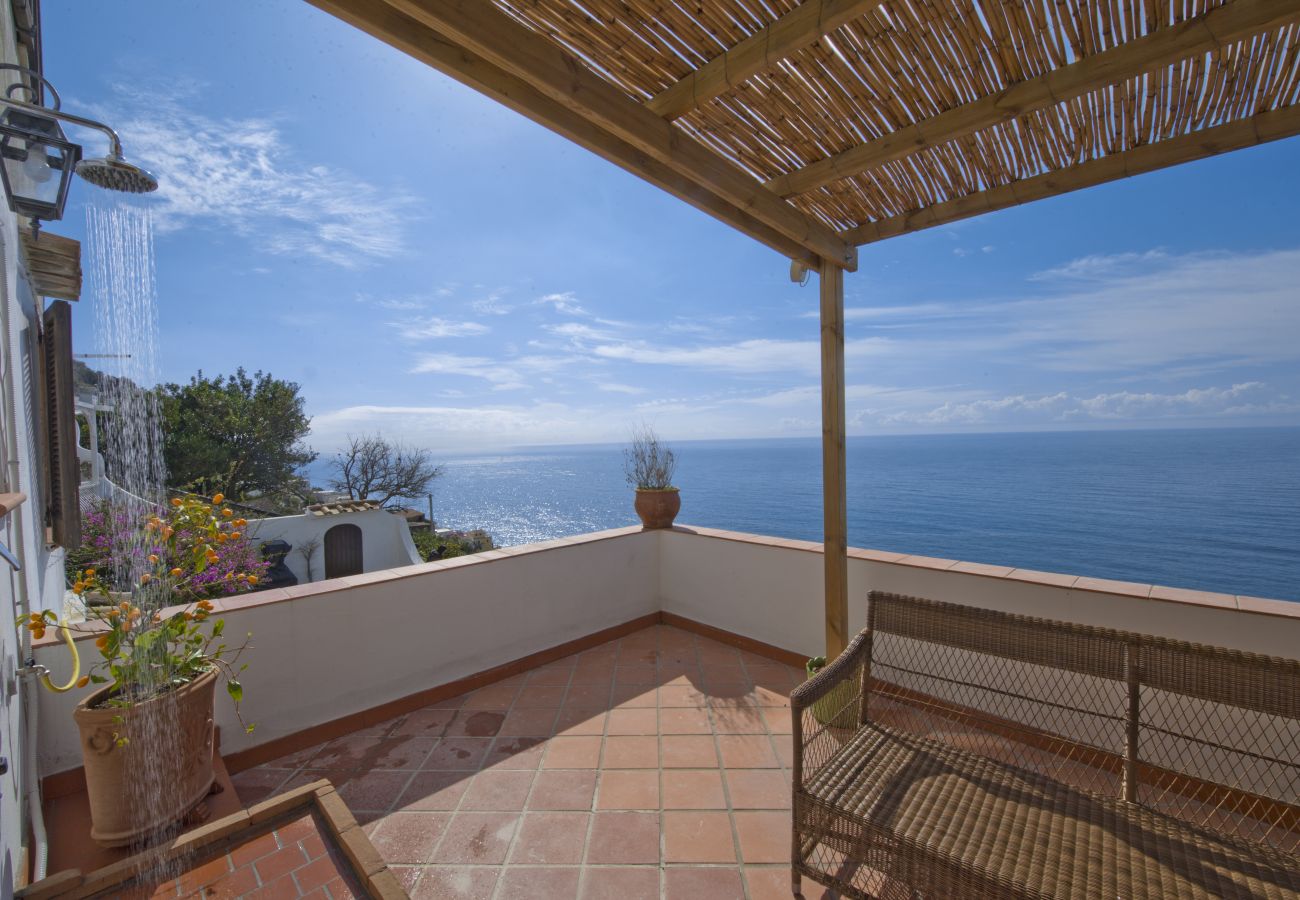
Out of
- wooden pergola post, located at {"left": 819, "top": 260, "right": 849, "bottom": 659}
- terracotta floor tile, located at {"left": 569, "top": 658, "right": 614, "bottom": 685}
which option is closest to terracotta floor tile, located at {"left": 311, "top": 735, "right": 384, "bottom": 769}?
terracotta floor tile, located at {"left": 569, "top": 658, "right": 614, "bottom": 685}

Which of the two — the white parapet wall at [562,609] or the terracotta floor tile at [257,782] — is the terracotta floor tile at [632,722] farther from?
the terracotta floor tile at [257,782]

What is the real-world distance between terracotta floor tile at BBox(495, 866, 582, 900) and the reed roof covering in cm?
216

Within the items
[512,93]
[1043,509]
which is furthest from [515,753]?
[1043,509]

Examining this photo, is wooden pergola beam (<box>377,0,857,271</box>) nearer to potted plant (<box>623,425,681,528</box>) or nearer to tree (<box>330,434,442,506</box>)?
potted plant (<box>623,425,681,528</box>)

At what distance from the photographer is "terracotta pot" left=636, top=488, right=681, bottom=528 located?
3758mm

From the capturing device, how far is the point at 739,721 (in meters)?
2.53

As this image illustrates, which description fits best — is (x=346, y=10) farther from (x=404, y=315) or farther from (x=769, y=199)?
(x=404, y=315)

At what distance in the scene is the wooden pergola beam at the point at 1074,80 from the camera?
1.28 m

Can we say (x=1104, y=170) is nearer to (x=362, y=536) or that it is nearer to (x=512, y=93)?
(x=512, y=93)

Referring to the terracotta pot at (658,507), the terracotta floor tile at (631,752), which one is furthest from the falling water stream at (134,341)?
the terracotta pot at (658,507)

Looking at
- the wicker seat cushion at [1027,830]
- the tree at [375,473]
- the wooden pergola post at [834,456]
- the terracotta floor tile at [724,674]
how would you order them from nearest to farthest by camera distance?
1. the wicker seat cushion at [1027,830]
2. the wooden pergola post at [834,456]
3. the terracotta floor tile at [724,674]
4. the tree at [375,473]

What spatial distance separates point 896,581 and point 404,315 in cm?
3733

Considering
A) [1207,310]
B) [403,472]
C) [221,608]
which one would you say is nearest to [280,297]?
[403,472]

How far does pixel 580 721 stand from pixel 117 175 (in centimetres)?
256
